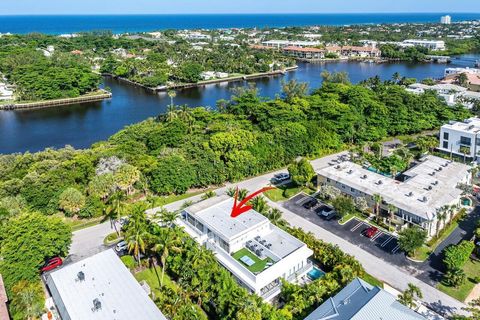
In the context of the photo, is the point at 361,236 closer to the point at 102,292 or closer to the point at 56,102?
the point at 102,292

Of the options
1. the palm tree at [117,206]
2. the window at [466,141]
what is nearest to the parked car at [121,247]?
the palm tree at [117,206]

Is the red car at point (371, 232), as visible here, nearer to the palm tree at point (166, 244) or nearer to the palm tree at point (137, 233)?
the palm tree at point (166, 244)

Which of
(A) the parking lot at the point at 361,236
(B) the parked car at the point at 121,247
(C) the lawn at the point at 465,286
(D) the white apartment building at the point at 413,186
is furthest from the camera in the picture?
(D) the white apartment building at the point at 413,186

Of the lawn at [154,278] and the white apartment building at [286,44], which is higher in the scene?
the white apartment building at [286,44]

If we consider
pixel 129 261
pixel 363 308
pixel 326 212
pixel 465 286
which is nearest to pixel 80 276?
pixel 129 261

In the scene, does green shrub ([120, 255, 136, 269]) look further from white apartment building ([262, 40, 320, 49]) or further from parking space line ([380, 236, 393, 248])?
white apartment building ([262, 40, 320, 49])

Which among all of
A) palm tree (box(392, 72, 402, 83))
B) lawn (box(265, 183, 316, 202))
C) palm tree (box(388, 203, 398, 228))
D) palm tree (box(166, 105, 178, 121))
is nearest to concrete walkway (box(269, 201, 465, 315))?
lawn (box(265, 183, 316, 202))

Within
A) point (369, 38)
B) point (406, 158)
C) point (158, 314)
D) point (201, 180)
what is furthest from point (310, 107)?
point (369, 38)
